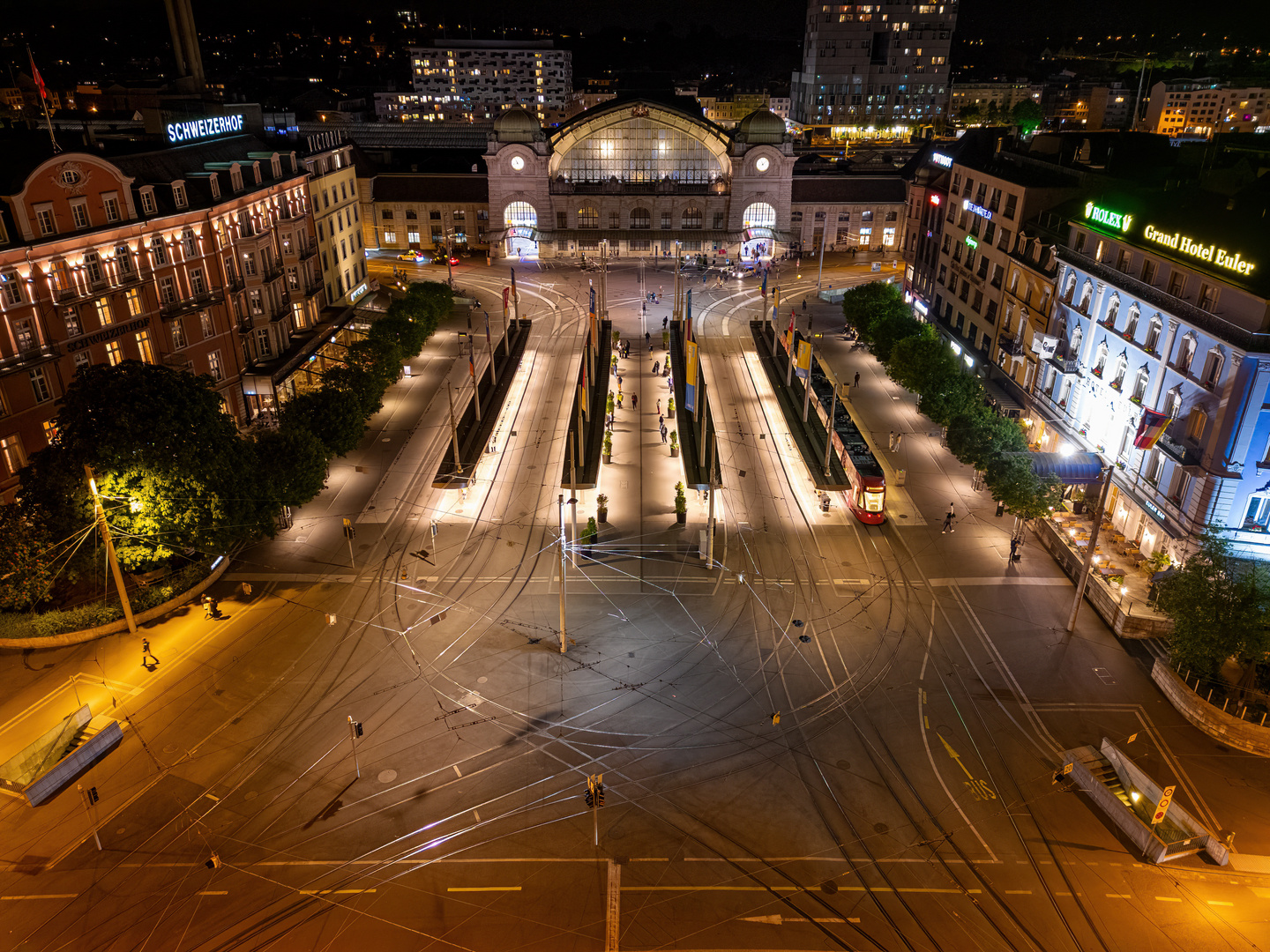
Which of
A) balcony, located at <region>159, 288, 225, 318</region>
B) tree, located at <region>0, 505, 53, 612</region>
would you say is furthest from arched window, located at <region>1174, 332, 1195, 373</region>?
balcony, located at <region>159, 288, 225, 318</region>

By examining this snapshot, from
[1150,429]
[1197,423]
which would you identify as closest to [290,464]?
[1150,429]

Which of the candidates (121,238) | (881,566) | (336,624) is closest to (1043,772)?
(881,566)

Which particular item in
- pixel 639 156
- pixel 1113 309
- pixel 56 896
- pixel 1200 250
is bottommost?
pixel 56 896

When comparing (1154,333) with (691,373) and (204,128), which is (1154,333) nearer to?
(691,373)

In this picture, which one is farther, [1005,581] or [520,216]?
[520,216]

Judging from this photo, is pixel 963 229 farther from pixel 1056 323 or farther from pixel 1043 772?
pixel 1043 772

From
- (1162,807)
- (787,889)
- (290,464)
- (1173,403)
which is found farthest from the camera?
(290,464)
